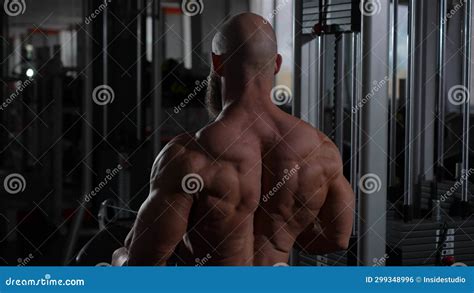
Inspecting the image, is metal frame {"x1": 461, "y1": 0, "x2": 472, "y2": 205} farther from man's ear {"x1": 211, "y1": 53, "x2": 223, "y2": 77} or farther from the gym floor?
man's ear {"x1": 211, "y1": 53, "x2": 223, "y2": 77}

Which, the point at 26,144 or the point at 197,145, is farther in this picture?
the point at 26,144

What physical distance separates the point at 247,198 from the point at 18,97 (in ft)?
9.19

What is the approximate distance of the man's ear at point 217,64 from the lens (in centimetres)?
177

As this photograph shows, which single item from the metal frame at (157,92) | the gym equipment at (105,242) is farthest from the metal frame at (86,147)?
the gym equipment at (105,242)

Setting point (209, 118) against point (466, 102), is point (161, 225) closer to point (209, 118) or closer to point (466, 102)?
point (466, 102)

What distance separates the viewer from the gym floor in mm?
2252

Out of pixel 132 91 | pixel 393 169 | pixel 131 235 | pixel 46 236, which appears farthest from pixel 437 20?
pixel 46 236

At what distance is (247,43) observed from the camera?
5.66 ft

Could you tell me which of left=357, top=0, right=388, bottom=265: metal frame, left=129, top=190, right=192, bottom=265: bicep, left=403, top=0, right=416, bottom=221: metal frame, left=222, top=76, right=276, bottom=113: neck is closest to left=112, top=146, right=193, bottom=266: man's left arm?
left=129, top=190, right=192, bottom=265: bicep

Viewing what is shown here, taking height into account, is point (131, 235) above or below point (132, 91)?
below

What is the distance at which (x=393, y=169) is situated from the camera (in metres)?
2.98

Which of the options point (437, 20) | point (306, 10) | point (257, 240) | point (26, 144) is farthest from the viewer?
point (26, 144)

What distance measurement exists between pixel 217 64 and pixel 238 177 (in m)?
0.28

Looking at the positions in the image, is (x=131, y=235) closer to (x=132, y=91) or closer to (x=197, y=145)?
(x=197, y=145)
